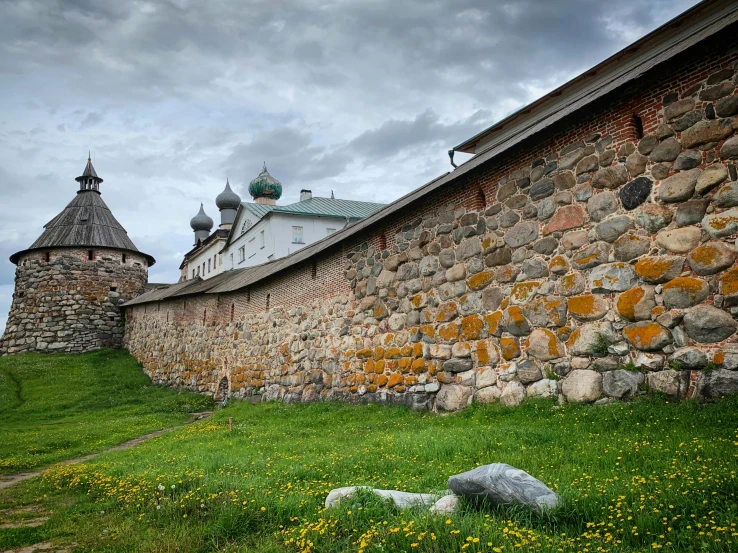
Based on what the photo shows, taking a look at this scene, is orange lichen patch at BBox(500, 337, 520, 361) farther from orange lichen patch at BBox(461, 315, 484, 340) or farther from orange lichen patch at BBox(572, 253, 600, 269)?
orange lichen patch at BBox(572, 253, 600, 269)

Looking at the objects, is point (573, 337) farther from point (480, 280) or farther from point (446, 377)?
point (446, 377)

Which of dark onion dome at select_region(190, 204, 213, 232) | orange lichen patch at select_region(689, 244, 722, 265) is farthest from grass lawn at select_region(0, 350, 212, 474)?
dark onion dome at select_region(190, 204, 213, 232)

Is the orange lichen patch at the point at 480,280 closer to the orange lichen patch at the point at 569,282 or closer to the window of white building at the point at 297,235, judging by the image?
the orange lichen patch at the point at 569,282

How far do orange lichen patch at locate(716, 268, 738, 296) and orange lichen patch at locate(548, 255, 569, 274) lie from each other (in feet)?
5.57

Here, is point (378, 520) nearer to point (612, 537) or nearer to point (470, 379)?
point (612, 537)

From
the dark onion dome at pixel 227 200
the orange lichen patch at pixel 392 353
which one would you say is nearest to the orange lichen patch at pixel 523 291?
the orange lichen patch at pixel 392 353

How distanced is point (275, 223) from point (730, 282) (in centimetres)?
2556

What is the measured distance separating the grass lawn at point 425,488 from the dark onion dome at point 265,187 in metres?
31.2

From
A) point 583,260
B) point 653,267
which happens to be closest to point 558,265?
point 583,260

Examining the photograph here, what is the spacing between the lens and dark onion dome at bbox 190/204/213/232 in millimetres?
51875

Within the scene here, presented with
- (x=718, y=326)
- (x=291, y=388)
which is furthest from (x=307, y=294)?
(x=718, y=326)

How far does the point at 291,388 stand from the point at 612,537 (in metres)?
10.0

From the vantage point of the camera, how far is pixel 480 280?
Result: 7.74 m

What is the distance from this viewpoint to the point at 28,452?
923cm
